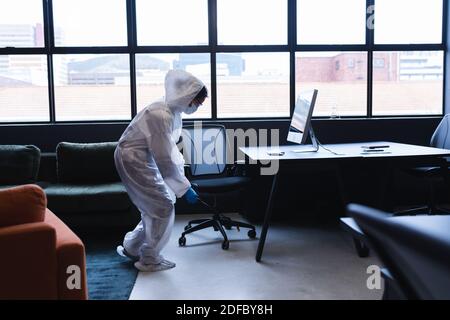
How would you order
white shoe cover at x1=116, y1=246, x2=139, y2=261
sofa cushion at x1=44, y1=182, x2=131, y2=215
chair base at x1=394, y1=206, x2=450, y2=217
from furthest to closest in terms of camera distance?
chair base at x1=394, y1=206, x2=450, y2=217, sofa cushion at x1=44, y1=182, x2=131, y2=215, white shoe cover at x1=116, y1=246, x2=139, y2=261

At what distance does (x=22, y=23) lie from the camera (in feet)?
16.1

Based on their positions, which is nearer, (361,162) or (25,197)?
(25,197)

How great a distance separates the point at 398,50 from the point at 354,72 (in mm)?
548

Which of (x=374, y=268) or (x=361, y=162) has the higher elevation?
(x=361, y=162)

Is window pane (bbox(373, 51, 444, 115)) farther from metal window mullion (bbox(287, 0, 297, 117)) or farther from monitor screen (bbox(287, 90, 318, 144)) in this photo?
monitor screen (bbox(287, 90, 318, 144))

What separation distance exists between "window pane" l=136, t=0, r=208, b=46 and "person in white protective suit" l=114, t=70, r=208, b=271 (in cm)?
172

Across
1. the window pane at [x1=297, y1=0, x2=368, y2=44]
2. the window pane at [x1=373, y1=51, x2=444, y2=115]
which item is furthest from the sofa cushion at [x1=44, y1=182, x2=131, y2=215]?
the window pane at [x1=373, y1=51, x2=444, y2=115]

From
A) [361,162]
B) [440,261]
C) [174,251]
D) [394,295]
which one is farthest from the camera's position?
[174,251]

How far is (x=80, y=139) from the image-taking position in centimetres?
490

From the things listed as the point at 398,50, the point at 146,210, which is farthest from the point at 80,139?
the point at 398,50

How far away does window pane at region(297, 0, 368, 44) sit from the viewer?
5.09 metres

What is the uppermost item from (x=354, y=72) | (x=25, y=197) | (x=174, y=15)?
(x=174, y=15)

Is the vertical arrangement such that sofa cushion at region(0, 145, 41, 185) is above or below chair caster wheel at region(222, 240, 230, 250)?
above
